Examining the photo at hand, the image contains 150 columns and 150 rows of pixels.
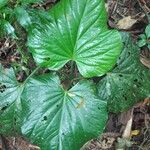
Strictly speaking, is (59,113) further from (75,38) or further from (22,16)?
(22,16)

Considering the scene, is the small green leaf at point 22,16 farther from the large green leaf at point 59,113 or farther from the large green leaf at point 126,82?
the large green leaf at point 126,82

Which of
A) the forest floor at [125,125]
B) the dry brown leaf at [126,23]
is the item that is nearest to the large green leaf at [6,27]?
the forest floor at [125,125]

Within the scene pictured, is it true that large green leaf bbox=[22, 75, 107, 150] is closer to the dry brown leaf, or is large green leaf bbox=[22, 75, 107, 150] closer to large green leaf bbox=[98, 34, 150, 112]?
large green leaf bbox=[98, 34, 150, 112]

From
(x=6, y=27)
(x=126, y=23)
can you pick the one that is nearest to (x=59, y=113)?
(x=6, y=27)

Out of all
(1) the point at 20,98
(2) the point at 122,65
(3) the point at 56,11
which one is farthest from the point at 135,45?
(1) the point at 20,98

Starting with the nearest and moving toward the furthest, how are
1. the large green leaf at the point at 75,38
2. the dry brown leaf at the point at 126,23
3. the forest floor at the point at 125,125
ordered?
the large green leaf at the point at 75,38, the forest floor at the point at 125,125, the dry brown leaf at the point at 126,23

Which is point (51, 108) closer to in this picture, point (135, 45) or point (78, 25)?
point (78, 25)

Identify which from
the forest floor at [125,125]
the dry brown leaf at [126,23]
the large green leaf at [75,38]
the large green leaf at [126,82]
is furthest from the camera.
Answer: the dry brown leaf at [126,23]
